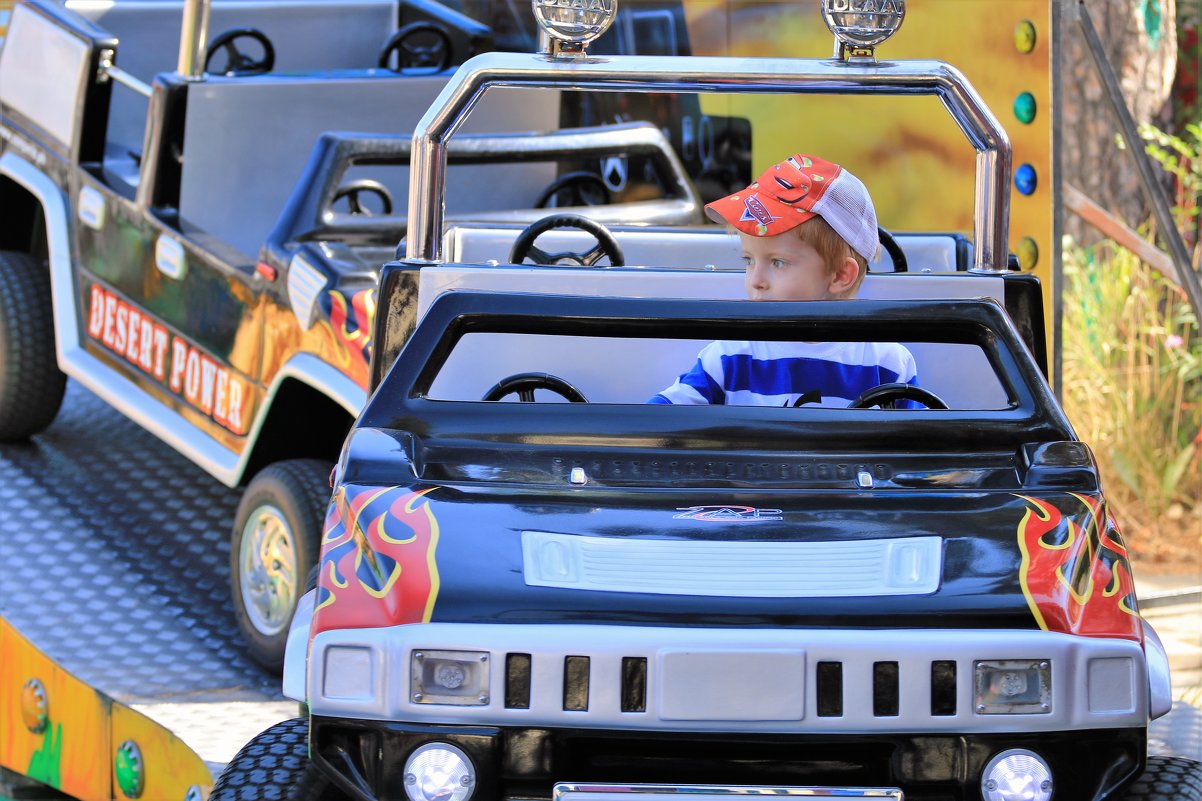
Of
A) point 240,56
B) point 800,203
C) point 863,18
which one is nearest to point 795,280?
point 800,203

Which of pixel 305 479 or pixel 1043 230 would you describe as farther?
pixel 1043 230

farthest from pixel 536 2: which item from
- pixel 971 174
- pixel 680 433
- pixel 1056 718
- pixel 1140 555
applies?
pixel 1140 555

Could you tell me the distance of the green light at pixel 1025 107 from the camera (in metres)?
4.63

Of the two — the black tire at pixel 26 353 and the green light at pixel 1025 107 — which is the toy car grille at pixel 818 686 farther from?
the black tire at pixel 26 353

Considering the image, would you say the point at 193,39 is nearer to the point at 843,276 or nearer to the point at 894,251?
the point at 894,251

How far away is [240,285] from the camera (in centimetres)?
446

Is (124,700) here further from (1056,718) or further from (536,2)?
(1056,718)

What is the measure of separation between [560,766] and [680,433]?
54 cm

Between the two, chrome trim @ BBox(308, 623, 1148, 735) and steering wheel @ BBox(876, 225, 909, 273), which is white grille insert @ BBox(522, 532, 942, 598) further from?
steering wheel @ BBox(876, 225, 909, 273)

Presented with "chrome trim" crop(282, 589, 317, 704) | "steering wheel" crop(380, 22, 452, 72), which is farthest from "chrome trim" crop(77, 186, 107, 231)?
"chrome trim" crop(282, 589, 317, 704)

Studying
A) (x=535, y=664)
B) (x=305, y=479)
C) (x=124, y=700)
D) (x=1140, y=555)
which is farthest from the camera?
(x=1140, y=555)

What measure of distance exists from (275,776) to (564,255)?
65.4 inches

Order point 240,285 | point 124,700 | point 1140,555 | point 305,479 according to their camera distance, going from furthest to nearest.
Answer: point 1140,555, point 240,285, point 305,479, point 124,700

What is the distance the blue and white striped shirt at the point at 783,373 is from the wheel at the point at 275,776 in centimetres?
86
